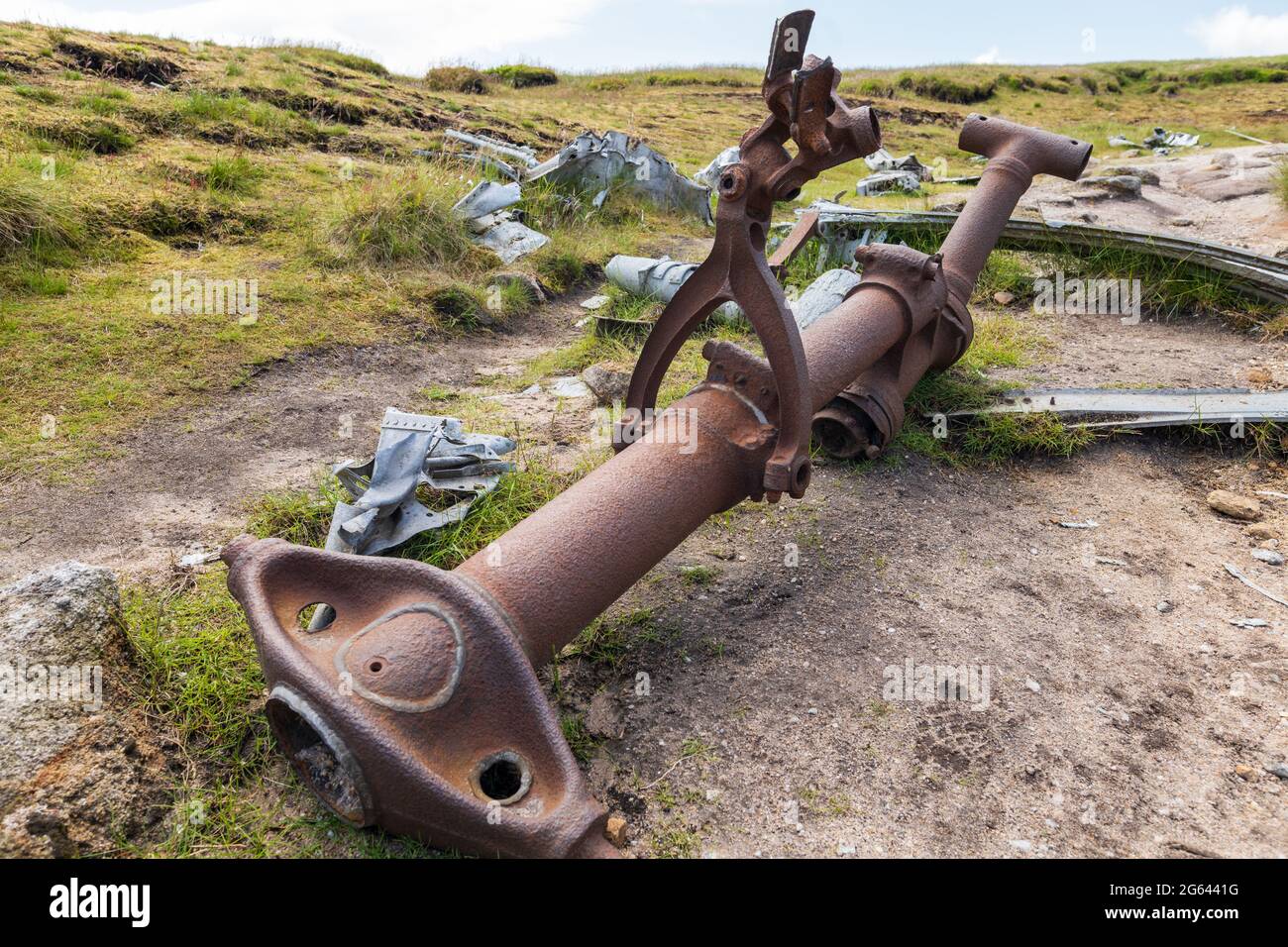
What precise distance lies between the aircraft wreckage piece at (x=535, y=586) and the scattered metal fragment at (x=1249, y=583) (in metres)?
1.41

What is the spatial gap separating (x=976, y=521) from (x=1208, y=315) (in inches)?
115

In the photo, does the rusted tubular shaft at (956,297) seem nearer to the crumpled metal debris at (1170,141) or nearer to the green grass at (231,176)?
the green grass at (231,176)

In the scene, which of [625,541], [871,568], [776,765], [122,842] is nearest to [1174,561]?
[871,568]

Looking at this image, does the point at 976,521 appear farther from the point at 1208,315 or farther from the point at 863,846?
the point at 1208,315

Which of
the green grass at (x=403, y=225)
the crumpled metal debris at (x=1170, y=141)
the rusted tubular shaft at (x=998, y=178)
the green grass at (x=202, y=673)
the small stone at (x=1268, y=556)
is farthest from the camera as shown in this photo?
the crumpled metal debris at (x=1170, y=141)

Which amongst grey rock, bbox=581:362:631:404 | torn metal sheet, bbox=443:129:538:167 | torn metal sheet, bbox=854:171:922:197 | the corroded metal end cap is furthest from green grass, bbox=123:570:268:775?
torn metal sheet, bbox=854:171:922:197

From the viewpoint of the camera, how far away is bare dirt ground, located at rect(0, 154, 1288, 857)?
5.99 ft

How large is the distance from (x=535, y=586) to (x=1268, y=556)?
99.3 inches

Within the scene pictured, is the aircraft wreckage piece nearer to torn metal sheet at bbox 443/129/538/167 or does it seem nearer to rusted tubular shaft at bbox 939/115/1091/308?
rusted tubular shaft at bbox 939/115/1091/308

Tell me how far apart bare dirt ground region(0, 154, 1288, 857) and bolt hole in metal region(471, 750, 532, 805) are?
0.30 metres

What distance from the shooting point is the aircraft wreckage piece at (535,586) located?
149 cm

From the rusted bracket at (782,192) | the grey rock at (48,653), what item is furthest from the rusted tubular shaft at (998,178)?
the grey rock at (48,653)

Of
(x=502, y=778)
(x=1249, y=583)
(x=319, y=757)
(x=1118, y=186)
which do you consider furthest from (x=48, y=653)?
(x=1118, y=186)
